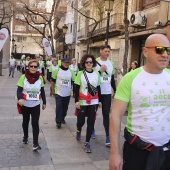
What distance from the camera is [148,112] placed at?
101 inches

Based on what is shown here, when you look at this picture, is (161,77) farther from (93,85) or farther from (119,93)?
(93,85)

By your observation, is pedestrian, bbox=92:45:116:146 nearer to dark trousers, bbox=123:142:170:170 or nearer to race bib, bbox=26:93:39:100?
race bib, bbox=26:93:39:100

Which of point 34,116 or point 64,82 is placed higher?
point 64,82

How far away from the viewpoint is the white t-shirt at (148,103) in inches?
101

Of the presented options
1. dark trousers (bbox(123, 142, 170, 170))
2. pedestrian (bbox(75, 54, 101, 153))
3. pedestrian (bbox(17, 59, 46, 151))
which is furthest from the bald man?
pedestrian (bbox(17, 59, 46, 151))

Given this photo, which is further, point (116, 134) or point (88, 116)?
point (88, 116)

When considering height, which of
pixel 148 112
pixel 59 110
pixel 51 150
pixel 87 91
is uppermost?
pixel 148 112

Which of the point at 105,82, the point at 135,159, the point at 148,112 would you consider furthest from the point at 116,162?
the point at 105,82

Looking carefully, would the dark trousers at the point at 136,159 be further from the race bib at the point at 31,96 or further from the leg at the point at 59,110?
the leg at the point at 59,110

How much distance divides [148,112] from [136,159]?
42 centimetres

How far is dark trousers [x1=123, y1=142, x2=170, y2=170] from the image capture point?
2.59 meters

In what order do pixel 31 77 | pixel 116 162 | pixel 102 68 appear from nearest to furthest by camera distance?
pixel 116 162 < pixel 31 77 < pixel 102 68

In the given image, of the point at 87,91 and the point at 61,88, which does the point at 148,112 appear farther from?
the point at 61,88

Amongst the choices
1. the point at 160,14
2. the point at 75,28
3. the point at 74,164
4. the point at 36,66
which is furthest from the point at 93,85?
the point at 75,28
